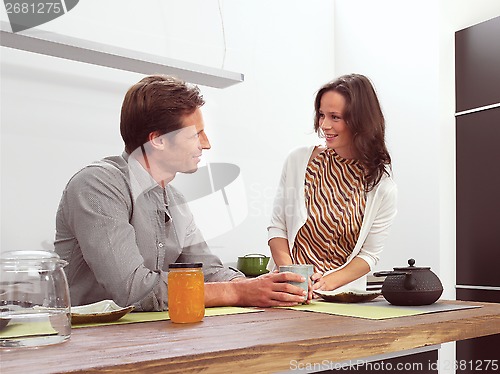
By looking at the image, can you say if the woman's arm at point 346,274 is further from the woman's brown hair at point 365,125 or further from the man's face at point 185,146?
the man's face at point 185,146

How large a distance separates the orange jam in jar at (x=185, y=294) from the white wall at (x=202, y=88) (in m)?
1.38

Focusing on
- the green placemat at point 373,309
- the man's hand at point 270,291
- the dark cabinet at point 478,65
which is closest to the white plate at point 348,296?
the green placemat at point 373,309

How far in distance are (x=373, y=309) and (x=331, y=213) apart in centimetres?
85

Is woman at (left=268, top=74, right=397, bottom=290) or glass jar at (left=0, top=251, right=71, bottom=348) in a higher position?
woman at (left=268, top=74, right=397, bottom=290)

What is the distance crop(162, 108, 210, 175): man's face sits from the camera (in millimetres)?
1890

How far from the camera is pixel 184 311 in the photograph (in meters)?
1.27

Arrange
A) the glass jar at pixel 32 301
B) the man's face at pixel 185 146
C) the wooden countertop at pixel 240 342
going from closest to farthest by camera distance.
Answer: the wooden countertop at pixel 240 342, the glass jar at pixel 32 301, the man's face at pixel 185 146

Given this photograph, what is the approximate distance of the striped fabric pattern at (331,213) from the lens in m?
2.30

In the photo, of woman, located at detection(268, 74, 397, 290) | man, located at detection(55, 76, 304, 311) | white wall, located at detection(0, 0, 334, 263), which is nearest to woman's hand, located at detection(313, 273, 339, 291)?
woman, located at detection(268, 74, 397, 290)

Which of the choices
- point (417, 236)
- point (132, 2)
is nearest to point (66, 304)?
point (132, 2)

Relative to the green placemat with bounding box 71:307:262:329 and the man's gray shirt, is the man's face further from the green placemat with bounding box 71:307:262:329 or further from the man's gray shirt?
the green placemat with bounding box 71:307:262:329

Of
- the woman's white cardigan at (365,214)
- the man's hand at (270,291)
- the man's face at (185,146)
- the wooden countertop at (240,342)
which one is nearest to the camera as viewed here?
the wooden countertop at (240,342)

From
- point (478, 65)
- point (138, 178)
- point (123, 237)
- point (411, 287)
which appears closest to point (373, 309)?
point (411, 287)

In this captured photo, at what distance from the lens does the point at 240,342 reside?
3.37 feet
